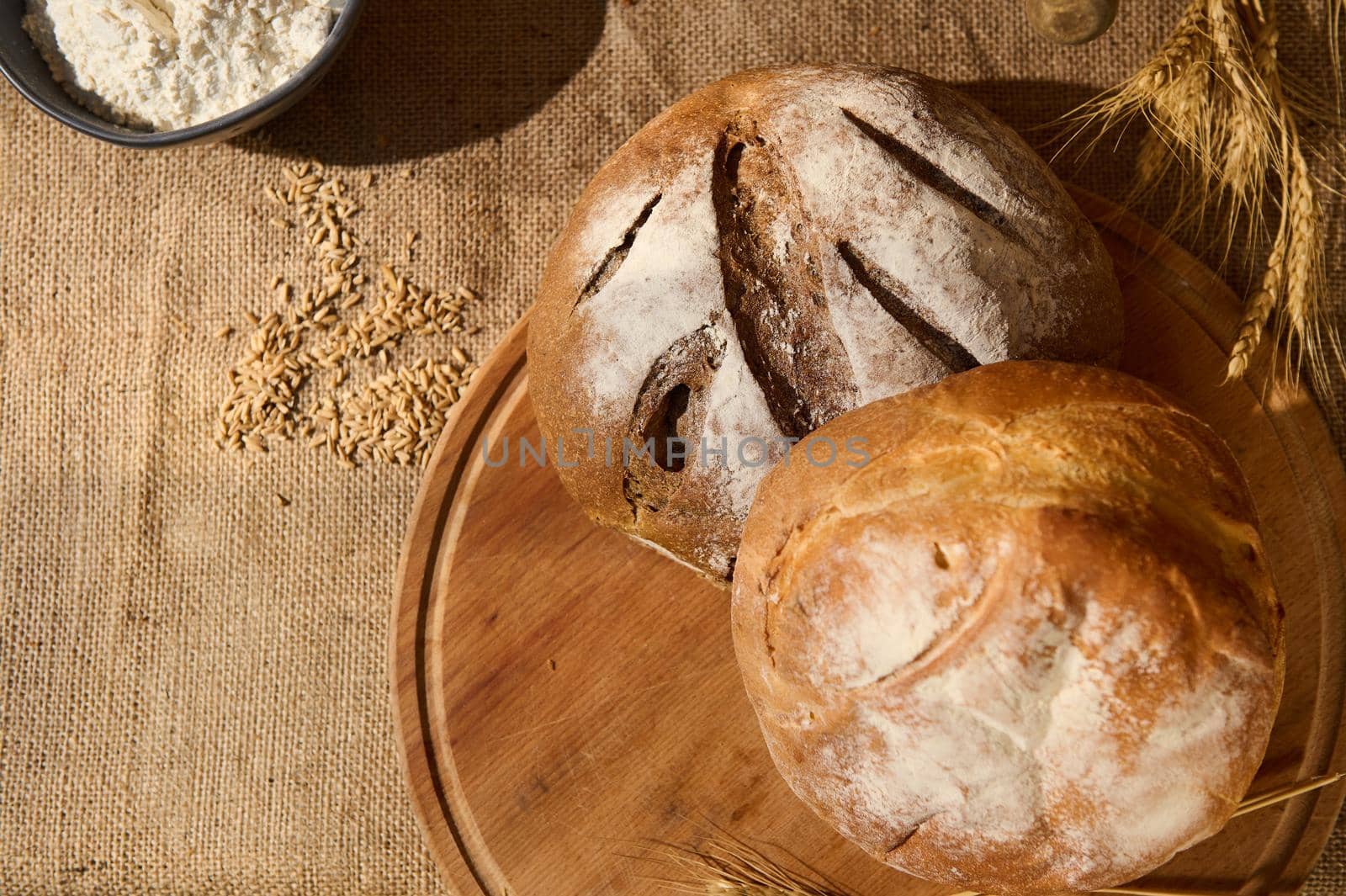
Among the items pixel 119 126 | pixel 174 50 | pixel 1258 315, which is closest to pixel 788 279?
pixel 1258 315

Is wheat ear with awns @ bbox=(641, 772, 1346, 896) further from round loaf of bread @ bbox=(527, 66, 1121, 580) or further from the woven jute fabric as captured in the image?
round loaf of bread @ bbox=(527, 66, 1121, 580)

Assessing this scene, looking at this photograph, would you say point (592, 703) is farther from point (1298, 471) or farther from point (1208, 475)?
point (1298, 471)

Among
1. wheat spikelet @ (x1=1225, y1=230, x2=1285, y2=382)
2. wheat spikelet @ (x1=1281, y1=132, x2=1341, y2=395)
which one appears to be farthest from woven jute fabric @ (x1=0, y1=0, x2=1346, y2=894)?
wheat spikelet @ (x1=1225, y1=230, x2=1285, y2=382)

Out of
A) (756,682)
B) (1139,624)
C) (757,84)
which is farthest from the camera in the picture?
(757,84)

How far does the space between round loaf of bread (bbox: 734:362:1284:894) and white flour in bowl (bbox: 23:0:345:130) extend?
1.26 meters

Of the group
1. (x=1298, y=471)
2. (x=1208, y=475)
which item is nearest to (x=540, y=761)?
(x=1208, y=475)

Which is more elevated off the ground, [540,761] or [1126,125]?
[1126,125]

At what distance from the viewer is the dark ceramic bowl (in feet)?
5.56

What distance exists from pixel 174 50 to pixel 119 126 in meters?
0.19

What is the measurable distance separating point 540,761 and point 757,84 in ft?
3.96

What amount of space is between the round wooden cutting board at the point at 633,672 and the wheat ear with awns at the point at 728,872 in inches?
0.7

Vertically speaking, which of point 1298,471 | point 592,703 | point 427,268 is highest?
point 1298,471

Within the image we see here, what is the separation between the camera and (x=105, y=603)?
1.89m

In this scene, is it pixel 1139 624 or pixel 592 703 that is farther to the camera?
pixel 592 703
